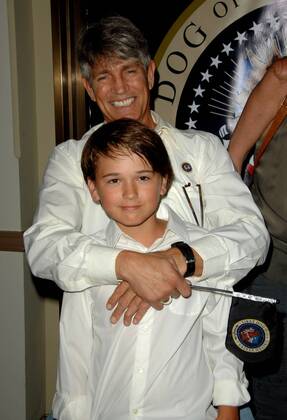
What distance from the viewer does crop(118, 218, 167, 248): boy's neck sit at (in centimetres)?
135

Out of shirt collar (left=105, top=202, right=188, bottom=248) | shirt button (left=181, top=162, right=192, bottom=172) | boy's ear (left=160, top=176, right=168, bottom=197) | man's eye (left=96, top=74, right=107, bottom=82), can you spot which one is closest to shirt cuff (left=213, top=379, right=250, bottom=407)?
shirt collar (left=105, top=202, right=188, bottom=248)

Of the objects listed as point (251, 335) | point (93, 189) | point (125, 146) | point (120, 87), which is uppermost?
point (120, 87)

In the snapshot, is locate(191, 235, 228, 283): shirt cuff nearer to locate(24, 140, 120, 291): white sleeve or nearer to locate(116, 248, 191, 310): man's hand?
locate(116, 248, 191, 310): man's hand

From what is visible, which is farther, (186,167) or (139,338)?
(186,167)

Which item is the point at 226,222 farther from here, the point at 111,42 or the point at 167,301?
the point at 111,42

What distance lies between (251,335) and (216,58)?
1630 millimetres

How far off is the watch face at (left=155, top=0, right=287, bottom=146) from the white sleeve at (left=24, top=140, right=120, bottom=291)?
1095mm

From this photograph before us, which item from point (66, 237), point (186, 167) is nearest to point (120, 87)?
point (186, 167)

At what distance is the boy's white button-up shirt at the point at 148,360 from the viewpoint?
1195 millimetres

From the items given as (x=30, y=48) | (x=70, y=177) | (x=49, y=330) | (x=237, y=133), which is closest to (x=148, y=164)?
(x=70, y=177)

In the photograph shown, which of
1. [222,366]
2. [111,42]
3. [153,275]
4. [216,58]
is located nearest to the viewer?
[153,275]

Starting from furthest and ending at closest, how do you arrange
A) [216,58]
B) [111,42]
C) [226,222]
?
[216,58] → [111,42] → [226,222]

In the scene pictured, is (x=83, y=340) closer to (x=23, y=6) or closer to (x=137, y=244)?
(x=137, y=244)

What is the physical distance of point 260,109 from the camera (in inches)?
61.2
